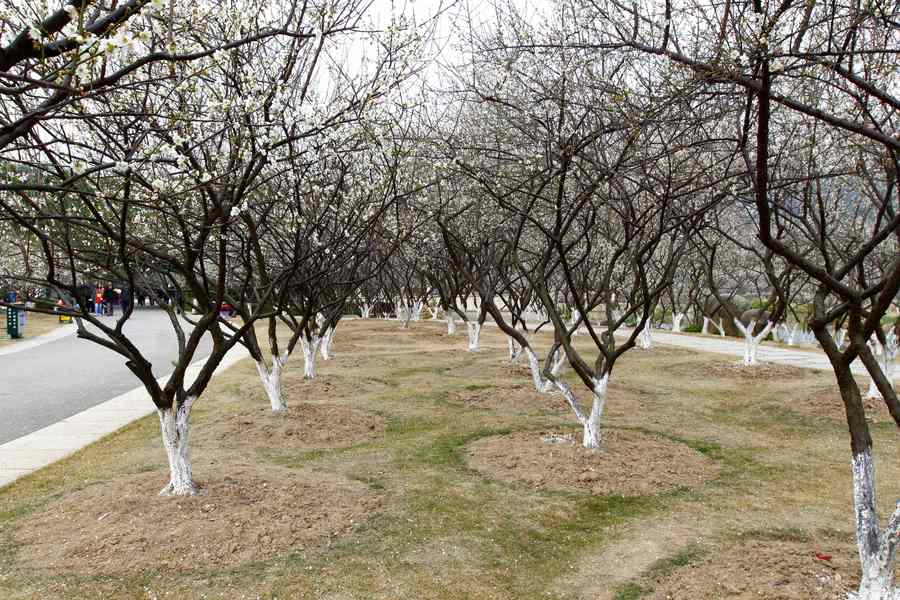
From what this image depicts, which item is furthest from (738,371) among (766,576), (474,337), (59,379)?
(59,379)


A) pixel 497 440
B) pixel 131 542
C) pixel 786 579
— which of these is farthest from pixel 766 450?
pixel 131 542

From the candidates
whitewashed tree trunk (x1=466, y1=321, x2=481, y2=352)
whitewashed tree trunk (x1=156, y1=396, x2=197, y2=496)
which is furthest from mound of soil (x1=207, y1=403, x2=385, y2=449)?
whitewashed tree trunk (x1=466, y1=321, x2=481, y2=352)

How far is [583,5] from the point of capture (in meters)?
6.00

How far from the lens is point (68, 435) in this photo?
36.1 feet

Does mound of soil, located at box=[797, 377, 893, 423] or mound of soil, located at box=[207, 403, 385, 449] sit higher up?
mound of soil, located at box=[797, 377, 893, 423]

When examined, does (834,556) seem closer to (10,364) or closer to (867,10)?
(867,10)

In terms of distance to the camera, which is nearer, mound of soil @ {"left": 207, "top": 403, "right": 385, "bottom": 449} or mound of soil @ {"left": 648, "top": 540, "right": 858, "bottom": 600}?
mound of soil @ {"left": 648, "top": 540, "right": 858, "bottom": 600}

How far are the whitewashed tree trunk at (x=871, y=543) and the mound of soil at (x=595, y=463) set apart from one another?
2.95 m

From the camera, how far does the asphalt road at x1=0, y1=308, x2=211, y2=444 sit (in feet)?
41.9

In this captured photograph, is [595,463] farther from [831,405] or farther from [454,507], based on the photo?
[831,405]

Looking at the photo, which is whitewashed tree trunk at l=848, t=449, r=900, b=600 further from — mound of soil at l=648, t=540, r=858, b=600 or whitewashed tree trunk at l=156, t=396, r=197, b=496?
whitewashed tree trunk at l=156, t=396, r=197, b=496

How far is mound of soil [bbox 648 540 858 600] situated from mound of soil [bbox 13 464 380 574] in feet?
9.84

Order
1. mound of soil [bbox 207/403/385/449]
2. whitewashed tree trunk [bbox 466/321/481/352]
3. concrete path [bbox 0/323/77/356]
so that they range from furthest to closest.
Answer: concrete path [bbox 0/323/77/356], whitewashed tree trunk [bbox 466/321/481/352], mound of soil [bbox 207/403/385/449]

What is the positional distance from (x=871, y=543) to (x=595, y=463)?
395 cm
